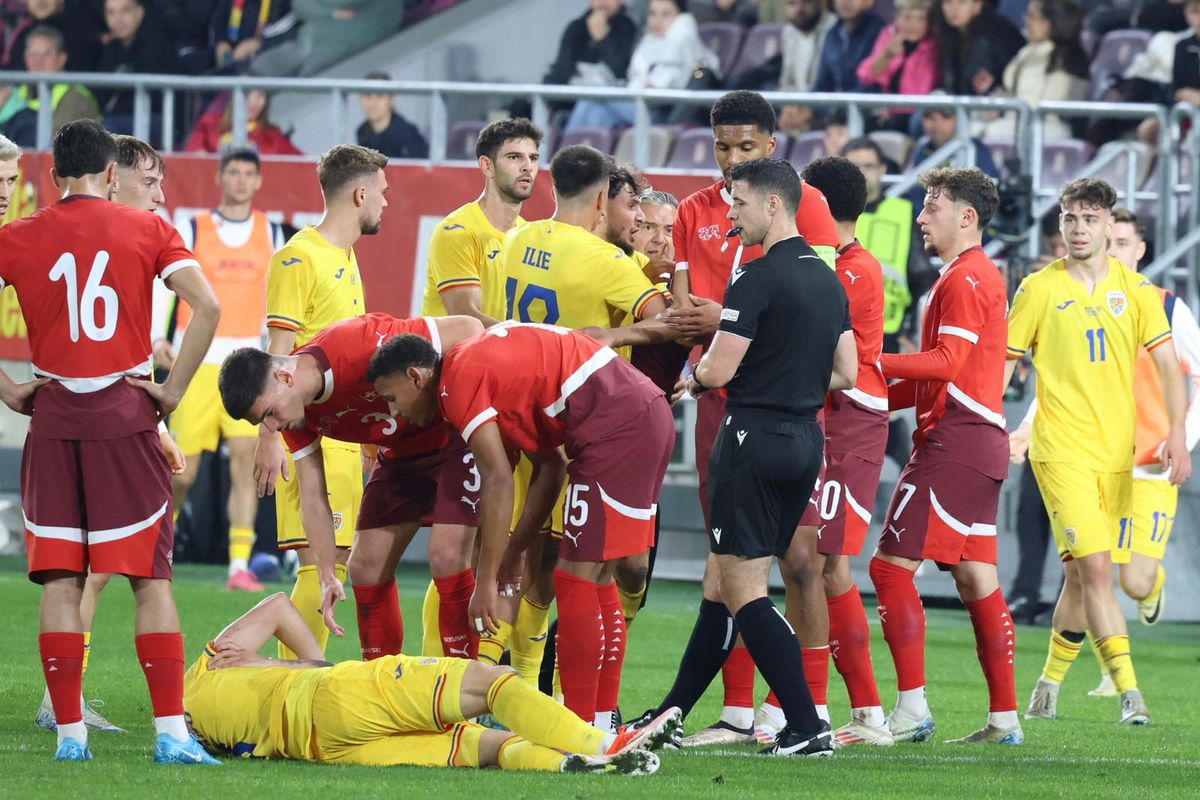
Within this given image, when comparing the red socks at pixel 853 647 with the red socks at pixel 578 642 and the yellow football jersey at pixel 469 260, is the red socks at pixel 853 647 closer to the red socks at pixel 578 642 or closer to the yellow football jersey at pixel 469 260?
the red socks at pixel 578 642

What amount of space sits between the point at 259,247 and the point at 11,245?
6829 mm

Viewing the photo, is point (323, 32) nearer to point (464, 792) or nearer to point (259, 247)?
point (259, 247)

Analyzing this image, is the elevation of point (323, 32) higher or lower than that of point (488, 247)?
higher

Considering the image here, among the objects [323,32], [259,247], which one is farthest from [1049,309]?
[323,32]

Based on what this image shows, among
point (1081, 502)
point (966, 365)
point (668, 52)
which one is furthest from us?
point (668, 52)

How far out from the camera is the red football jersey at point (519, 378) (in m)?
6.50

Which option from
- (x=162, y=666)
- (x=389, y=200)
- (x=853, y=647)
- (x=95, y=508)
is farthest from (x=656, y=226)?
(x=389, y=200)

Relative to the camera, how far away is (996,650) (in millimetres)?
7648

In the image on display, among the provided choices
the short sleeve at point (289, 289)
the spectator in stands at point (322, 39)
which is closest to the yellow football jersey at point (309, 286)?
the short sleeve at point (289, 289)

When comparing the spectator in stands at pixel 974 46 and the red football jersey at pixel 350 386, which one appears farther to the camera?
the spectator in stands at pixel 974 46

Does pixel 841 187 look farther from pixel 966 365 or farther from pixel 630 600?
pixel 630 600

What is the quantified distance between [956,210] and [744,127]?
1.00 metres

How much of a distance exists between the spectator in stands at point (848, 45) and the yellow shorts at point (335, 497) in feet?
30.6

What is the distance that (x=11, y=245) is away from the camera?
6.47 meters
